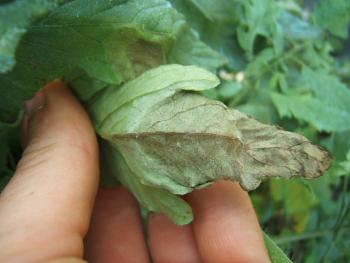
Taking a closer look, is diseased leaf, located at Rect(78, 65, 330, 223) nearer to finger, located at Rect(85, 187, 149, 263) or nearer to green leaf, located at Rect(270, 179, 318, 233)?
finger, located at Rect(85, 187, 149, 263)

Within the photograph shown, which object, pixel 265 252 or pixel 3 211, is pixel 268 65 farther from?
pixel 3 211

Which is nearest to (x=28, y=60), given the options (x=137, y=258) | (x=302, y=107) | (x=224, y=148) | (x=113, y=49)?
(x=113, y=49)

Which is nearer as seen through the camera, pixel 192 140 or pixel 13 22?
pixel 13 22

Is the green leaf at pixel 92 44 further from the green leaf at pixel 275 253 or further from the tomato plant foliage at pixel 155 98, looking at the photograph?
the green leaf at pixel 275 253

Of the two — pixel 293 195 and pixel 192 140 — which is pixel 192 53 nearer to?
pixel 192 140

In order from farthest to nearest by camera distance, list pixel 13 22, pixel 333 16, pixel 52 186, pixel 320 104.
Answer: pixel 333 16 → pixel 320 104 → pixel 52 186 → pixel 13 22

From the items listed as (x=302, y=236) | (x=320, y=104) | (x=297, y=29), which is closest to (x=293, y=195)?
(x=302, y=236)

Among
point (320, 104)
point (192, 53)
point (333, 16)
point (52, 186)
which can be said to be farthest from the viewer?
point (333, 16)
